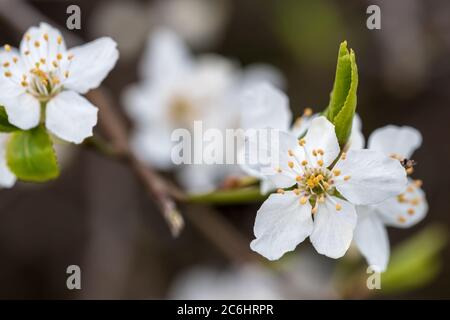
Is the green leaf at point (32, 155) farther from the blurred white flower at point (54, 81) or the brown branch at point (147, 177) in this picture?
the brown branch at point (147, 177)

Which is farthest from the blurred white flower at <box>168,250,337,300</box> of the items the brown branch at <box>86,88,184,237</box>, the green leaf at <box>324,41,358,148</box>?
the green leaf at <box>324,41,358,148</box>

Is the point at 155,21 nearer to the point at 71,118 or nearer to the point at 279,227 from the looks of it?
the point at 71,118

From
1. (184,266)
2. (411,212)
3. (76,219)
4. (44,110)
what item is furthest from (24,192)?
(411,212)

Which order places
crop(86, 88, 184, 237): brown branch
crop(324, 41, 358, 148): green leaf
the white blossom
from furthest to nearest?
1. the white blossom
2. crop(86, 88, 184, 237): brown branch
3. crop(324, 41, 358, 148): green leaf

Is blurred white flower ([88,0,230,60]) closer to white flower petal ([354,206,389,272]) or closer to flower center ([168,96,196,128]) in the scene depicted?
flower center ([168,96,196,128])

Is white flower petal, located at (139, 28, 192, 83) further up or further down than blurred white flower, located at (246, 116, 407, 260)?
further up

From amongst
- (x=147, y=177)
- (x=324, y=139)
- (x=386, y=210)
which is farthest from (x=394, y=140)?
(x=147, y=177)

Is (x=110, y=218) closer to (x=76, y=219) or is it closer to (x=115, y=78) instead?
(x=76, y=219)
